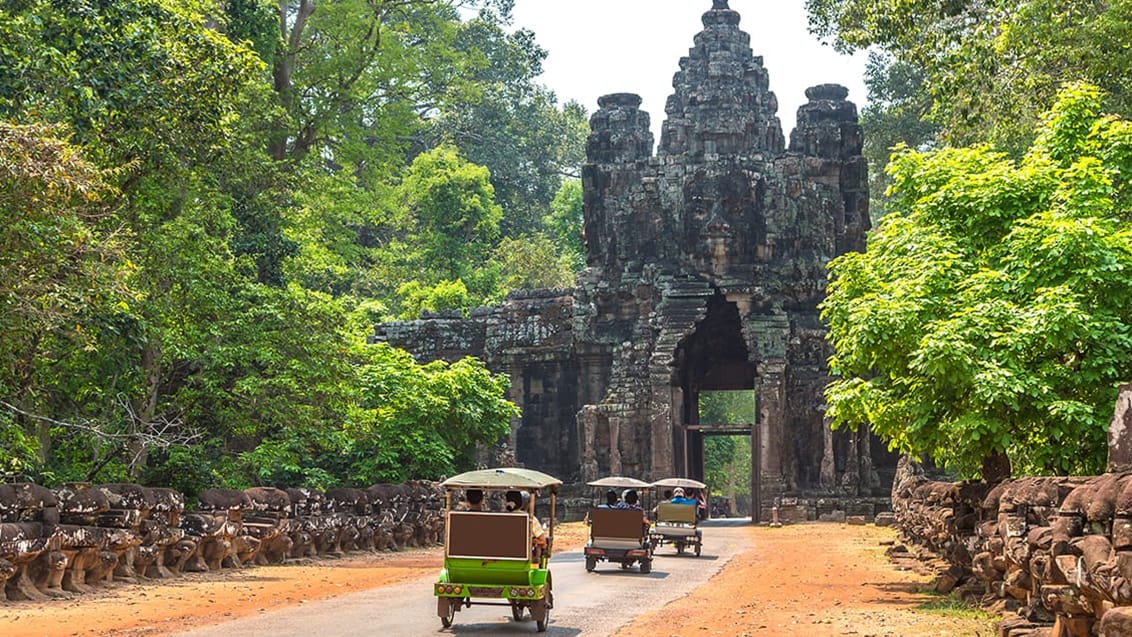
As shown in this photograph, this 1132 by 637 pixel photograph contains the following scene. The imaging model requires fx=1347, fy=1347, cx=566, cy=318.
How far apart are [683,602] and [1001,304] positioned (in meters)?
5.56

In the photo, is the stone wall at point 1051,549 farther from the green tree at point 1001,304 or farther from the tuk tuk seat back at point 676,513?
the tuk tuk seat back at point 676,513

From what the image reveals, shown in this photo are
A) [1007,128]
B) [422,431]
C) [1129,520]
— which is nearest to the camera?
[1129,520]

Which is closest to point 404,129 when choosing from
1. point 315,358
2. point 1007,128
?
point 315,358

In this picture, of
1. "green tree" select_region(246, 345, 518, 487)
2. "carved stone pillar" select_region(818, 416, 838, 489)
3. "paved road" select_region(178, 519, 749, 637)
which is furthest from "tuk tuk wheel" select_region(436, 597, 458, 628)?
"carved stone pillar" select_region(818, 416, 838, 489)

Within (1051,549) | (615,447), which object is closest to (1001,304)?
(1051,549)

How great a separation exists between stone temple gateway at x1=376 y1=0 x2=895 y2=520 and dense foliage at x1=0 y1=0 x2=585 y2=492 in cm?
Result: 578

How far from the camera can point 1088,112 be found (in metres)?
18.9

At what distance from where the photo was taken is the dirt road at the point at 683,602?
560 inches

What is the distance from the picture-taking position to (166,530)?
790 inches

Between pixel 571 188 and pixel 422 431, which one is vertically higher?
pixel 571 188

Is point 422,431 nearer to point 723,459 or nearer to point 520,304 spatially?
point 520,304

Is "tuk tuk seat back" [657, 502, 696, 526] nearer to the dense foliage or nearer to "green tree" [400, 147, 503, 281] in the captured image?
the dense foliage

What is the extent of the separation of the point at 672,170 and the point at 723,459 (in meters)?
25.5

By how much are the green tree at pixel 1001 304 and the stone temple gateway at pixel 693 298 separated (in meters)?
20.8
